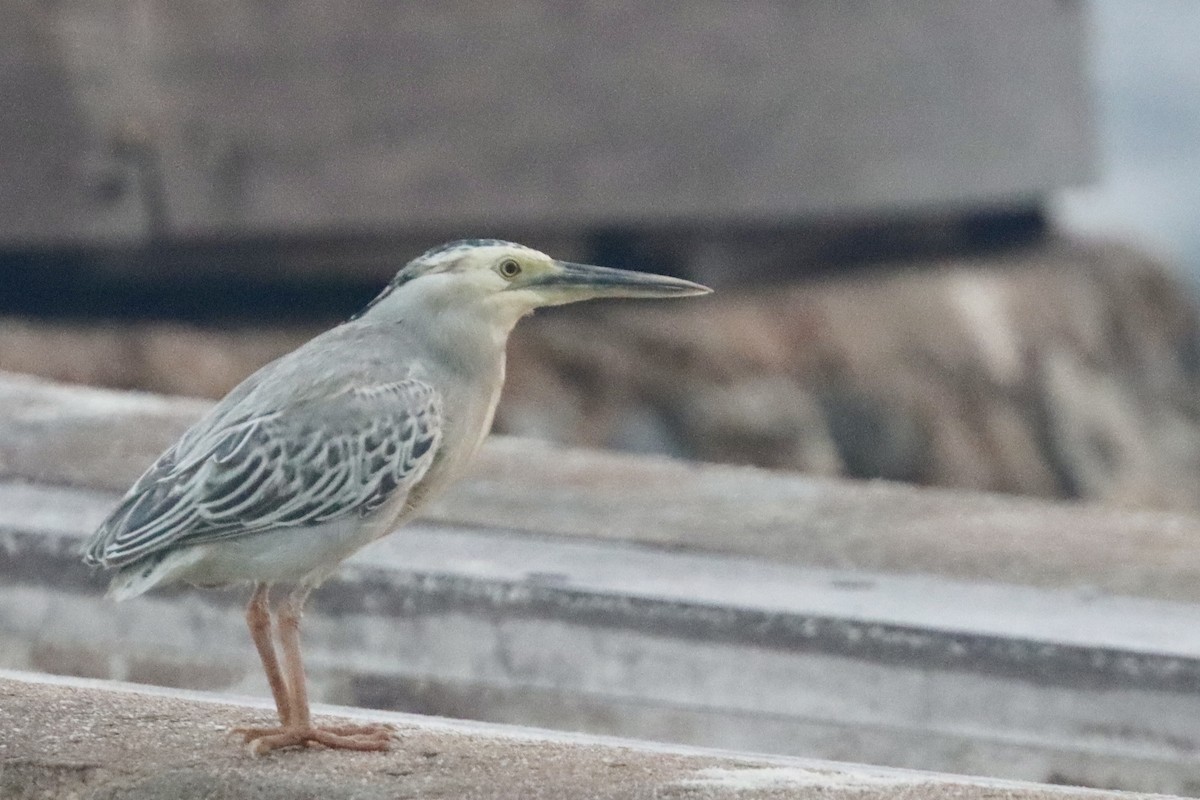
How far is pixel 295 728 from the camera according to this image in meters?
3.48

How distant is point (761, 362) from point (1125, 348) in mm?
2938

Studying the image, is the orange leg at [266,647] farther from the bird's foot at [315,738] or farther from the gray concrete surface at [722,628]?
the gray concrete surface at [722,628]

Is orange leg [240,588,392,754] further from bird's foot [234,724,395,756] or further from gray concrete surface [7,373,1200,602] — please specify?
gray concrete surface [7,373,1200,602]

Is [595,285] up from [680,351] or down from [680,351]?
up

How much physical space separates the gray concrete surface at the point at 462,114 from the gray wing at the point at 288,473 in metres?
4.31

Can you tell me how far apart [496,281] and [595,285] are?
0.56 feet

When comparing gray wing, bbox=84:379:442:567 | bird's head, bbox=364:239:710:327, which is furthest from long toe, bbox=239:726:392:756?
bird's head, bbox=364:239:710:327

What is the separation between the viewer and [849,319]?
31.0ft

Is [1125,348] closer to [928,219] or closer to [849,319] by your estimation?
[928,219]

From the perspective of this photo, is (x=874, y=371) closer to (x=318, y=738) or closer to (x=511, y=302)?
(x=511, y=302)

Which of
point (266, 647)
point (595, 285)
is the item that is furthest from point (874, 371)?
point (266, 647)

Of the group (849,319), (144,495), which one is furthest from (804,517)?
(849,319)

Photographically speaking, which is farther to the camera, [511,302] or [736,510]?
[736,510]

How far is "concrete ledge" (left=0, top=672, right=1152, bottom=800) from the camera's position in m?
3.31
